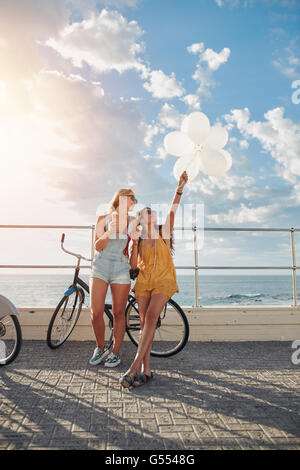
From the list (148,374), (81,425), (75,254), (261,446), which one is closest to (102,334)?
(148,374)

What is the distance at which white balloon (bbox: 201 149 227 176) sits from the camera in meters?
3.86

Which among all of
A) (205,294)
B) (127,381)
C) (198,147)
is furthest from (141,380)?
(205,294)

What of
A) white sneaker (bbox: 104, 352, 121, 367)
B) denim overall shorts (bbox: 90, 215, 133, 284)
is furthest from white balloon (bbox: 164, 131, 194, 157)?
white sneaker (bbox: 104, 352, 121, 367)

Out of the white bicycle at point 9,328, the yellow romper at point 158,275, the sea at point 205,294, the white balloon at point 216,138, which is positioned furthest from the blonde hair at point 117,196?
the sea at point 205,294

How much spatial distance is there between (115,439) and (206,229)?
3.32 m

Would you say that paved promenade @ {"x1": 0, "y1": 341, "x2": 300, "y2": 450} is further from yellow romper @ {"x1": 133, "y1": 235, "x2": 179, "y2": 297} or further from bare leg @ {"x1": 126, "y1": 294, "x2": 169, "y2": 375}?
yellow romper @ {"x1": 133, "y1": 235, "x2": 179, "y2": 297}

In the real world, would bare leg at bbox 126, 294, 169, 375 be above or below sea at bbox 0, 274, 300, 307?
above

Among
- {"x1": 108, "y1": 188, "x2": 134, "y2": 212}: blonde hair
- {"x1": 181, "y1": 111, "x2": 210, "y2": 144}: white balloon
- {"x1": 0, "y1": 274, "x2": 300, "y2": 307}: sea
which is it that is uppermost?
{"x1": 181, "y1": 111, "x2": 210, "y2": 144}: white balloon

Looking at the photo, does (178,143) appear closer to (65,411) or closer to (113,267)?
(113,267)

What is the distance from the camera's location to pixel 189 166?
3982 millimetres

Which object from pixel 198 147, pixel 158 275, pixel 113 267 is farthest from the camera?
pixel 198 147

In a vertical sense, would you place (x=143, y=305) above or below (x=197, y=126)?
below

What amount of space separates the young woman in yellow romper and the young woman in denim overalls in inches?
5.3

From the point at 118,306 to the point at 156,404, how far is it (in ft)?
3.68
